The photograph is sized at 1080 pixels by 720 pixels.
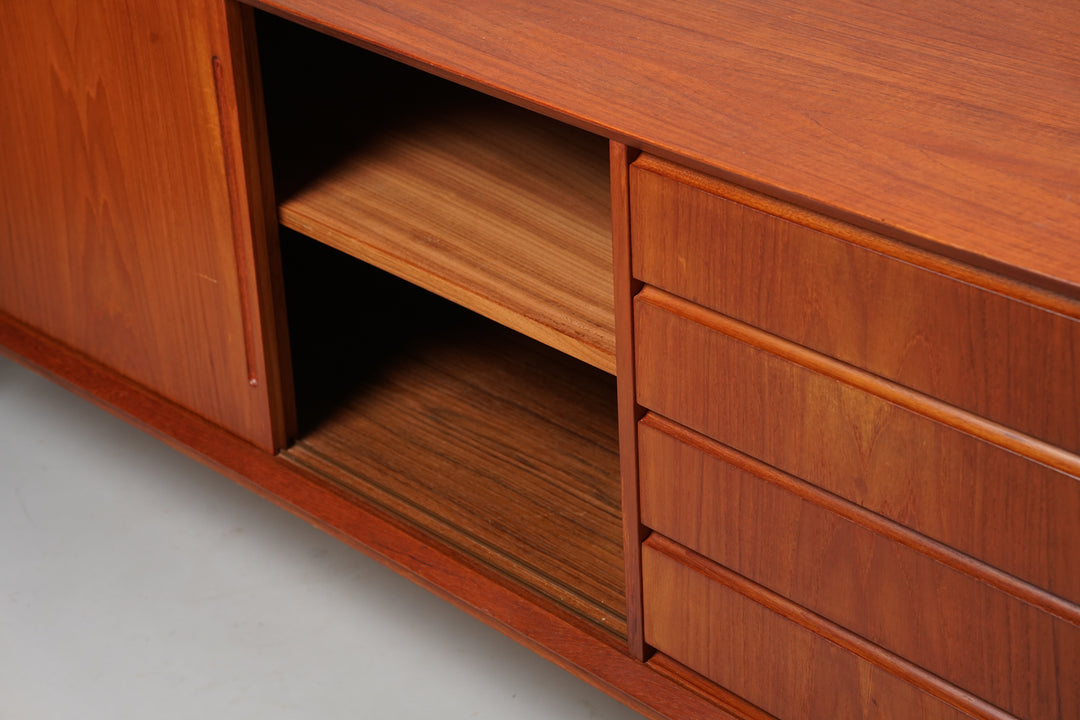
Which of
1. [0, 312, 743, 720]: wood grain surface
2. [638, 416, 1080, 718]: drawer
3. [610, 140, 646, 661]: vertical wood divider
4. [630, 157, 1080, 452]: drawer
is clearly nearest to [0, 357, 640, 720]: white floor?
[0, 312, 743, 720]: wood grain surface

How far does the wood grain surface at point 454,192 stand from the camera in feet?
3.63

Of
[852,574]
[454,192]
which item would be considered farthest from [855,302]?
[454,192]

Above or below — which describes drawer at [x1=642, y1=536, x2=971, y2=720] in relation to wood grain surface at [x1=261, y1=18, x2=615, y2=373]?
below

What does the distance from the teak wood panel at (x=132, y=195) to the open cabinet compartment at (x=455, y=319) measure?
9cm

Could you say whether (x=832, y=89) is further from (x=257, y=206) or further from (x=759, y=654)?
(x=257, y=206)

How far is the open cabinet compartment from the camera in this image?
1.16m

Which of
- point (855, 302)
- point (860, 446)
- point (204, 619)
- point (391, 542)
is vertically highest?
point (855, 302)

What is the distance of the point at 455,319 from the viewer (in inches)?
60.3

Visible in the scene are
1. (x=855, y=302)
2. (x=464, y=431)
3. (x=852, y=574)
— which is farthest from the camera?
(x=464, y=431)

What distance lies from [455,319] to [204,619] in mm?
412

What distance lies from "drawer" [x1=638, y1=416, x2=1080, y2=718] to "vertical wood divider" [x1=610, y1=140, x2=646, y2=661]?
0.4 inches

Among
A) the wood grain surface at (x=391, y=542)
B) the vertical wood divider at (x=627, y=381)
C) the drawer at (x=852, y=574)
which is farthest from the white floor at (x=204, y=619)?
the drawer at (x=852, y=574)

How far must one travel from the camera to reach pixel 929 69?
92 centimetres

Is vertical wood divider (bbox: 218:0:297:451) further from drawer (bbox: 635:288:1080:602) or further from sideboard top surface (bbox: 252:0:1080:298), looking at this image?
drawer (bbox: 635:288:1080:602)
